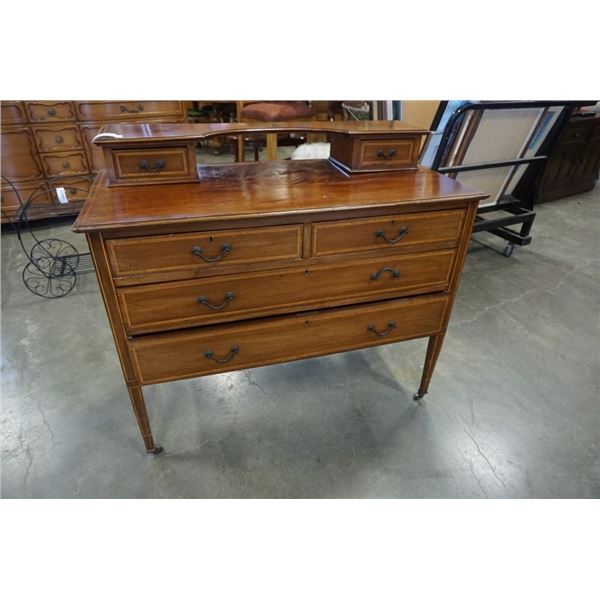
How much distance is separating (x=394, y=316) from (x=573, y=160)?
4064 millimetres

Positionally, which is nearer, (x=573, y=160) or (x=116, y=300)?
(x=116, y=300)

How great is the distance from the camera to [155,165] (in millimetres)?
1298

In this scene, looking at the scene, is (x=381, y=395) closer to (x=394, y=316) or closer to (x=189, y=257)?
(x=394, y=316)

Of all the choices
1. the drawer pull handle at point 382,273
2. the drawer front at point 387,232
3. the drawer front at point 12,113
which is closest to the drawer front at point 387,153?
the drawer front at point 387,232

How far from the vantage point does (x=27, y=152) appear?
10.1ft

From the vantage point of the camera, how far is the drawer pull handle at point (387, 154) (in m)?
1.49

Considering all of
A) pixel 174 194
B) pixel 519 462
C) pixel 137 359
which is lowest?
pixel 519 462

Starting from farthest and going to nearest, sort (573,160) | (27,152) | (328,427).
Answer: (573,160) < (27,152) < (328,427)

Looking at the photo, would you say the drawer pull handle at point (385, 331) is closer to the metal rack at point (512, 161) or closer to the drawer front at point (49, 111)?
the metal rack at point (512, 161)

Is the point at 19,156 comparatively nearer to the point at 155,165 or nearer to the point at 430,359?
the point at 155,165

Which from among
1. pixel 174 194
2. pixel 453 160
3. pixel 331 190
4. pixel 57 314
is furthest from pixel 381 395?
pixel 57 314

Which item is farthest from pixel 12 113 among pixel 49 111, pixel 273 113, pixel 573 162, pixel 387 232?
pixel 573 162

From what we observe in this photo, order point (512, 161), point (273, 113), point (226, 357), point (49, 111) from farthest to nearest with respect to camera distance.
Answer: point (273, 113) → point (49, 111) → point (512, 161) → point (226, 357)

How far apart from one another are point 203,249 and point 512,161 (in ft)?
8.33
